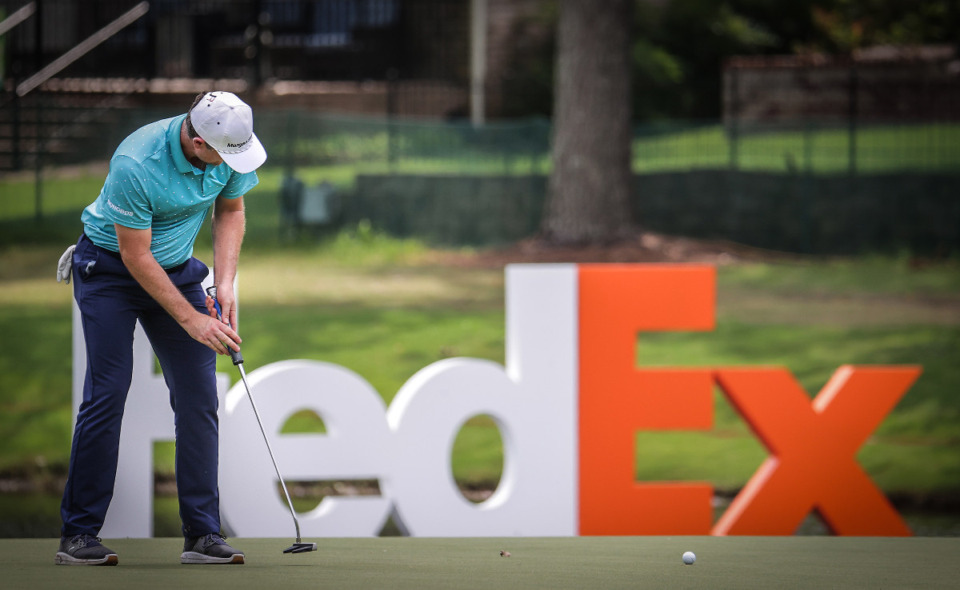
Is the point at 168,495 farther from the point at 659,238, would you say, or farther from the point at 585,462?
the point at 659,238

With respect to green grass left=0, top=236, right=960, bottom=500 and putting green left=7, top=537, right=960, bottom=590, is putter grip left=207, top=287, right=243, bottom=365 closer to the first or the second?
putting green left=7, top=537, right=960, bottom=590

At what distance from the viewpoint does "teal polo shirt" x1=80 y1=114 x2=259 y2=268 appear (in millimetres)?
4438

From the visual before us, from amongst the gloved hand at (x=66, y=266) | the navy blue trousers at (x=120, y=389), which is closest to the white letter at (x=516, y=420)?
the navy blue trousers at (x=120, y=389)

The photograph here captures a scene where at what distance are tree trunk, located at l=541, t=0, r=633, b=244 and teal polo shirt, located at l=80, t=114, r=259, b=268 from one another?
932cm

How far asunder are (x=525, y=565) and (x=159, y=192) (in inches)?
71.1

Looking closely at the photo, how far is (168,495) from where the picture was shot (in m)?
8.45

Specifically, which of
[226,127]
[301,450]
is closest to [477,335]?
[301,450]

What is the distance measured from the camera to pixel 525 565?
4.75m

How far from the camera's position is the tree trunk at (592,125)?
13914mm

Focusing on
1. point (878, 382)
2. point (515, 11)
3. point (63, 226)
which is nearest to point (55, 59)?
point (63, 226)

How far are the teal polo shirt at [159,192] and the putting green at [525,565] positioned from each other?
111cm

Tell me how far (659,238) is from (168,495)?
7.42 m

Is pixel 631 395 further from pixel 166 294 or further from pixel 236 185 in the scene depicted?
pixel 166 294

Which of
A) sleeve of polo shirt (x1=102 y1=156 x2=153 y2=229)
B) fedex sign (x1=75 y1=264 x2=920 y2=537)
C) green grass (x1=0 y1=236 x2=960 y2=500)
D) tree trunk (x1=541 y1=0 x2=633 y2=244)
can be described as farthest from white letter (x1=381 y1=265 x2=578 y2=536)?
tree trunk (x1=541 y1=0 x2=633 y2=244)
